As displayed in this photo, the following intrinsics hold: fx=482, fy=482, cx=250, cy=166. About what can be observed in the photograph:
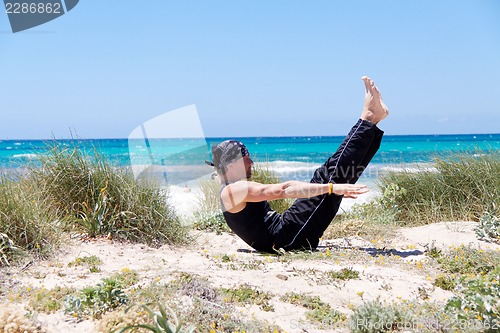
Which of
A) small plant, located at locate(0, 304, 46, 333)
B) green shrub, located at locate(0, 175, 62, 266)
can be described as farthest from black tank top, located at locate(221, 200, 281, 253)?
small plant, located at locate(0, 304, 46, 333)

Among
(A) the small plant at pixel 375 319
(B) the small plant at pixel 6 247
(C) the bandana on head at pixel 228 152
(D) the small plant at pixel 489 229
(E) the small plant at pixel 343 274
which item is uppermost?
(C) the bandana on head at pixel 228 152

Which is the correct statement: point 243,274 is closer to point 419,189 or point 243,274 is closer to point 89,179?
point 89,179

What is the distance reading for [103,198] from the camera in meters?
5.01

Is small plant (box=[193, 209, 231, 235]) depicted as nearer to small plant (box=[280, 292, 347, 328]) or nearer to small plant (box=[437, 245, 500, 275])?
small plant (box=[437, 245, 500, 275])

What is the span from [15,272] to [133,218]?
1351mm

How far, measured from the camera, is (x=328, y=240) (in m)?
5.72

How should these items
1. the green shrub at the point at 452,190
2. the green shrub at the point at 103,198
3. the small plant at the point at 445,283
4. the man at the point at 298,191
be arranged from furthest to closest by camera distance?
the green shrub at the point at 452,190 → the green shrub at the point at 103,198 → the man at the point at 298,191 → the small plant at the point at 445,283

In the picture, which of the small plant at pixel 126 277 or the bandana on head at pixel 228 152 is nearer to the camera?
the small plant at pixel 126 277

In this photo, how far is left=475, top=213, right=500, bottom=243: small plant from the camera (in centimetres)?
506

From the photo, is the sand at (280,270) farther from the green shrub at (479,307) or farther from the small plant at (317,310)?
the green shrub at (479,307)

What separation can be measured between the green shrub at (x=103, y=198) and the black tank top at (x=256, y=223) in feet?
2.87

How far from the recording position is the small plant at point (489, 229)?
5.06 meters

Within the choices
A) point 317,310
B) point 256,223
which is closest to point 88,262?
point 256,223

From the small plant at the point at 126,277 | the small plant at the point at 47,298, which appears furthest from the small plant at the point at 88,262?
the small plant at the point at 47,298
